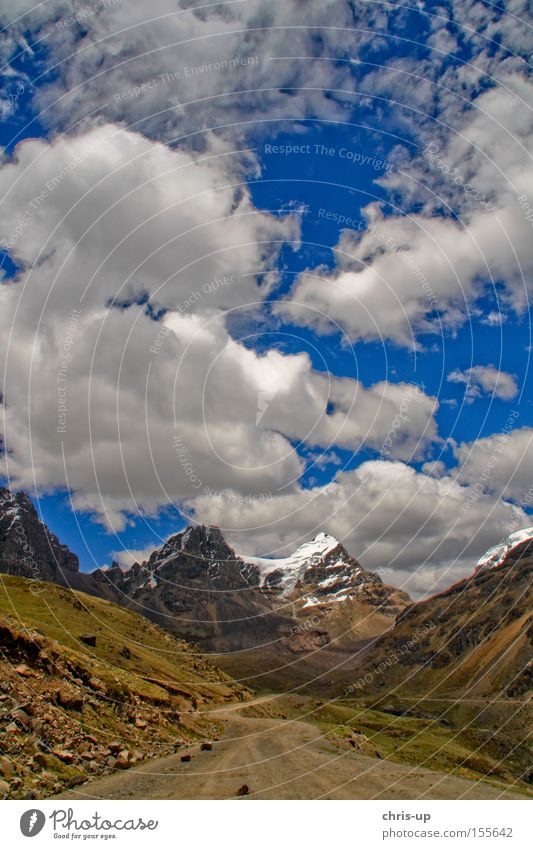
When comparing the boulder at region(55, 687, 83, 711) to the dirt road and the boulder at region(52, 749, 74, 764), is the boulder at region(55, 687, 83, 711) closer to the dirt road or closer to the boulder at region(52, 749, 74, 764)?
A: the dirt road

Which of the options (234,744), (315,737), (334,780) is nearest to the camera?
(334,780)

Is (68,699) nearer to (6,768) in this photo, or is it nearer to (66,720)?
(66,720)

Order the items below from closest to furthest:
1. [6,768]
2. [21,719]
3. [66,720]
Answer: [6,768], [21,719], [66,720]

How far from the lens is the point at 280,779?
2914 cm

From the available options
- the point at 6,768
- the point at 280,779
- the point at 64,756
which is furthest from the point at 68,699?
the point at 280,779

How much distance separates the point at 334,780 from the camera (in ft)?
96.8

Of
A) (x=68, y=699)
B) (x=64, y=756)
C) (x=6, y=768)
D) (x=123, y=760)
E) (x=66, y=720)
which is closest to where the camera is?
(x=6, y=768)

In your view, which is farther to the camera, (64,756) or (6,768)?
(64,756)

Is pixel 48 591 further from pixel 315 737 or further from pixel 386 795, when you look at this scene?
pixel 386 795

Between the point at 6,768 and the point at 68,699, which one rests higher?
the point at 68,699

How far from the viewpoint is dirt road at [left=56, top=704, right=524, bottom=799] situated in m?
25.7

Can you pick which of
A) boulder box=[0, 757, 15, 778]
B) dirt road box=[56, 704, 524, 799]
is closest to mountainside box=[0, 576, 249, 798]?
boulder box=[0, 757, 15, 778]
